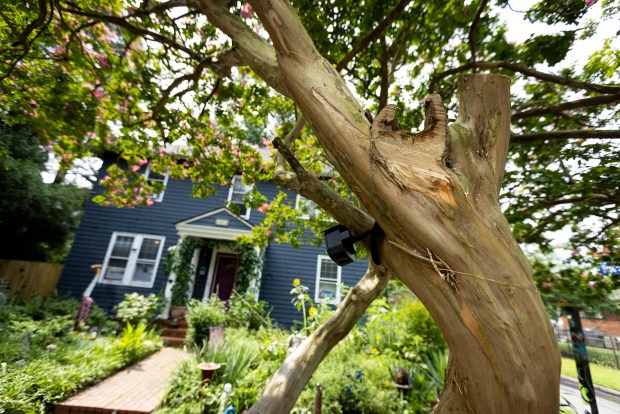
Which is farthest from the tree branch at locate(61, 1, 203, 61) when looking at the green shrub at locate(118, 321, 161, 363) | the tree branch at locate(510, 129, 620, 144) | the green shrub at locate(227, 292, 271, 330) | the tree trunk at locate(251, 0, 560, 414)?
the green shrub at locate(227, 292, 271, 330)

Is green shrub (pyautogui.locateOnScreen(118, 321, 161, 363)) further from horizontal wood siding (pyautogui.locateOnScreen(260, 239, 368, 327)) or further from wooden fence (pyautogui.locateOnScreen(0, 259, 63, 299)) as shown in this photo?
wooden fence (pyautogui.locateOnScreen(0, 259, 63, 299))

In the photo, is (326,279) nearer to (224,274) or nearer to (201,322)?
(224,274)

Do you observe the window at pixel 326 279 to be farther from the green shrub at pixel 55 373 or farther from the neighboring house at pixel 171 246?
the green shrub at pixel 55 373

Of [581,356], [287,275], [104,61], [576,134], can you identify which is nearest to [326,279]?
[287,275]

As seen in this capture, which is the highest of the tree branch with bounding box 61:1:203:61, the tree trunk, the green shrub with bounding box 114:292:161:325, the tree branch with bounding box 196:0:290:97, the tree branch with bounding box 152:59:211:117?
the tree branch with bounding box 61:1:203:61

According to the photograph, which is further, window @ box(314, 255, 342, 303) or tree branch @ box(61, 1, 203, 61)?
window @ box(314, 255, 342, 303)

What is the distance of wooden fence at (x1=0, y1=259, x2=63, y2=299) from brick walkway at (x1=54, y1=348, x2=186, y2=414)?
6680 mm

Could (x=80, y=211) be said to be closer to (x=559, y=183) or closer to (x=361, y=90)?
(x=361, y=90)

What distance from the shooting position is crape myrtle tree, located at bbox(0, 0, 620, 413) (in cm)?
87

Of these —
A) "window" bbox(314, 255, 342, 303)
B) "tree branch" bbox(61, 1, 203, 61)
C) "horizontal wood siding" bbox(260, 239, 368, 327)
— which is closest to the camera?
"tree branch" bbox(61, 1, 203, 61)

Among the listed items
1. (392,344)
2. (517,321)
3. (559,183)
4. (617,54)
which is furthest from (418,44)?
(392,344)

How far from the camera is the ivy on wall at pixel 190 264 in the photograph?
392 inches

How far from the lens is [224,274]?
11.1 metres

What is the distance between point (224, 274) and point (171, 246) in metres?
2.38
